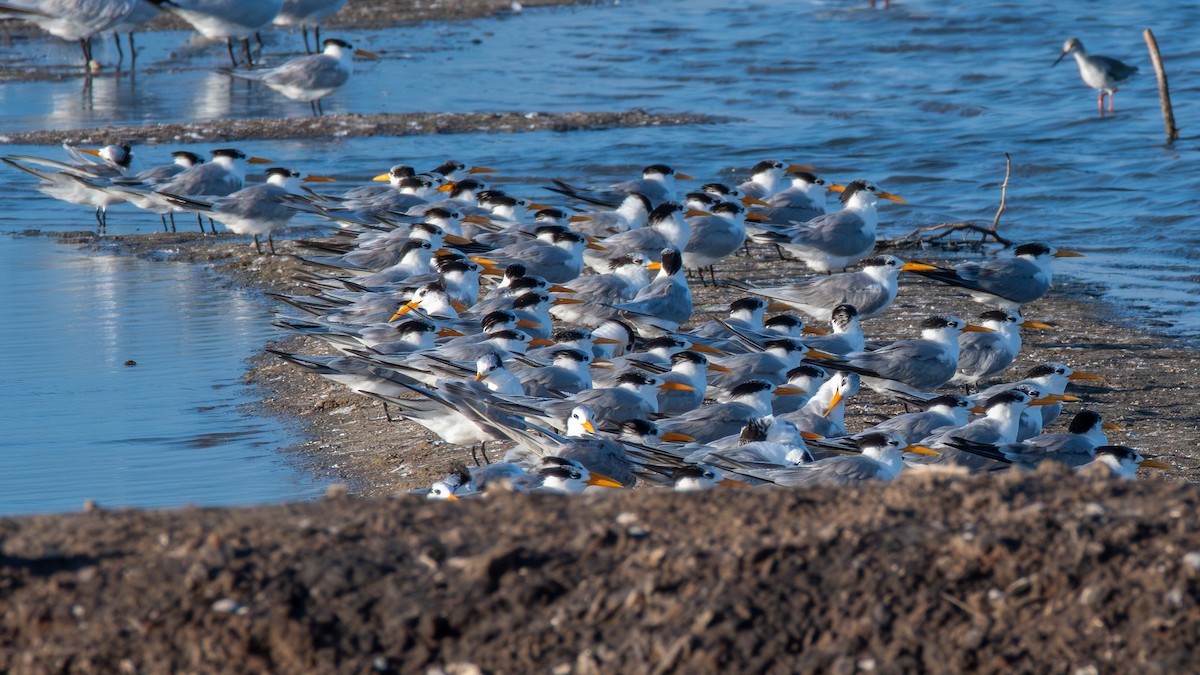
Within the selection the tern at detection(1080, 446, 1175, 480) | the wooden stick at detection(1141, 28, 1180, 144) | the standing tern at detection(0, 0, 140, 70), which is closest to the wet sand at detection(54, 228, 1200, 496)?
the tern at detection(1080, 446, 1175, 480)

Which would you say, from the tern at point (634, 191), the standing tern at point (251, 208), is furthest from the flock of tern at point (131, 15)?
the tern at point (634, 191)

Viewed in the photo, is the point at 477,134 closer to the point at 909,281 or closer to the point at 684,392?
the point at 909,281

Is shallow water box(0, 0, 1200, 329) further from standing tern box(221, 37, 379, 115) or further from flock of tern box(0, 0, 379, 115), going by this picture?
standing tern box(221, 37, 379, 115)

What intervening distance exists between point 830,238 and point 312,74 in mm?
8246

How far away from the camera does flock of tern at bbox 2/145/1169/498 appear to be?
577 cm

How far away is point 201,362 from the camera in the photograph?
7559 millimetres

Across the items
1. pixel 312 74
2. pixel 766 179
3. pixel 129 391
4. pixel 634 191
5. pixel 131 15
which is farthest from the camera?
pixel 131 15

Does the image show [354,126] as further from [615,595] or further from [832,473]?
[615,595]

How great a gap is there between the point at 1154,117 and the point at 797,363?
409 inches

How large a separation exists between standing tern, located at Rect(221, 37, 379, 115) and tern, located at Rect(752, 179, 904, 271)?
7769mm

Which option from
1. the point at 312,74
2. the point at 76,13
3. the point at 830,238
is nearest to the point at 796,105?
the point at 312,74

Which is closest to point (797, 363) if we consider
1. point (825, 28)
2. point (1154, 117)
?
point (1154, 117)

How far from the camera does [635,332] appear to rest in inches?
324

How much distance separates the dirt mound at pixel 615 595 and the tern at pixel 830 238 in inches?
247
